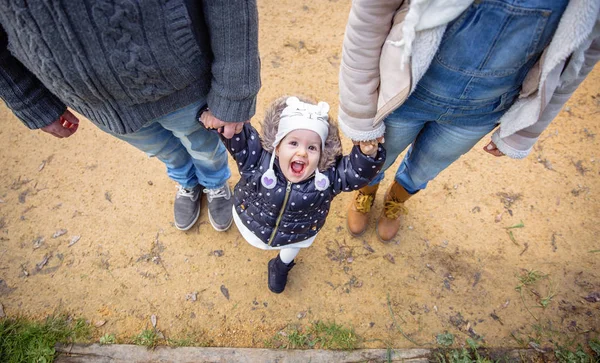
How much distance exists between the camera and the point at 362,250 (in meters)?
3.13

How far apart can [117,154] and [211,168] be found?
1.40 meters

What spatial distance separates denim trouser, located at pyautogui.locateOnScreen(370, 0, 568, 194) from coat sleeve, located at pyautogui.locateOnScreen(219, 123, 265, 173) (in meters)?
0.77

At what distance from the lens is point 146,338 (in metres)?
2.64

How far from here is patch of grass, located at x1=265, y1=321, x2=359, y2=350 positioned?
8.75ft

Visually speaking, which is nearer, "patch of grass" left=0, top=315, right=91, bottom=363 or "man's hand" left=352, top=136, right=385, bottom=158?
"man's hand" left=352, top=136, right=385, bottom=158

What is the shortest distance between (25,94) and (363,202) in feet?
7.72

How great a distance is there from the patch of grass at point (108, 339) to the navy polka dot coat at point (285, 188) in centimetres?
146

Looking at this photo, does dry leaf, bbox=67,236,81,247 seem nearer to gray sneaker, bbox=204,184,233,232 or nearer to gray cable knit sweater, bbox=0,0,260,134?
gray sneaker, bbox=204,184,233,232

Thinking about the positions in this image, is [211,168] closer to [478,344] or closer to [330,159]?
[330,159]

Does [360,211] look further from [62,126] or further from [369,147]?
[62,126]

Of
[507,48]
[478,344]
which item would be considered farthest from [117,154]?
[478,344]

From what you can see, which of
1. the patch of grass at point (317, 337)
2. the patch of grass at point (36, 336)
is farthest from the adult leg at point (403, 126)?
the patch of grass at point (36, 336)

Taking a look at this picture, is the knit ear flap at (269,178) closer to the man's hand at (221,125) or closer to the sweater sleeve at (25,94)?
the man's hand at (221,125)

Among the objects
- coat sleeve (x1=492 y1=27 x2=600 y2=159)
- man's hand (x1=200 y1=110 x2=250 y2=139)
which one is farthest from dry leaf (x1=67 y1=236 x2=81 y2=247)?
coat sleeve (x1=492 y1=27 x2=600 y2=159)
